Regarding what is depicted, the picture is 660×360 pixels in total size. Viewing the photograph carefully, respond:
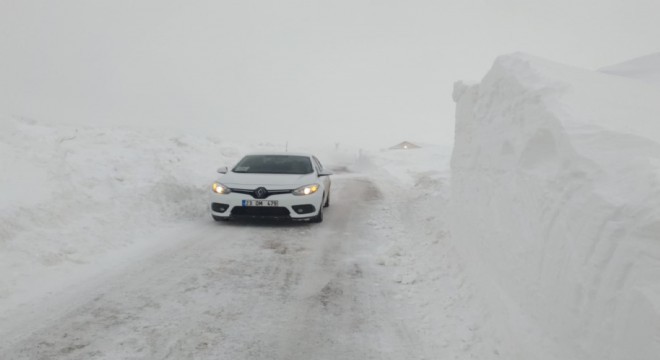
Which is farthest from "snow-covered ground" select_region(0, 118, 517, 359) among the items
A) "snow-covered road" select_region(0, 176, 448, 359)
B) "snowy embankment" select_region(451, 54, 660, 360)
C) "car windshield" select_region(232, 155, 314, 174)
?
"car windshield" select_region(232, 155, 314, 174)

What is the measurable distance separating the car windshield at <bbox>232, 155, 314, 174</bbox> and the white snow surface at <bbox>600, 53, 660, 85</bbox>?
5.88 meters

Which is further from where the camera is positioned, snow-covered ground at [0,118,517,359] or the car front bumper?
the car front bumper

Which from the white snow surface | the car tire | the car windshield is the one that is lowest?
the car tire

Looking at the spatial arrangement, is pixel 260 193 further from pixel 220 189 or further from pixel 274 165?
pixel 274 165

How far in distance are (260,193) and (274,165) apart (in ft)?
5.12

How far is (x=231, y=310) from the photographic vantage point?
411 centimetres

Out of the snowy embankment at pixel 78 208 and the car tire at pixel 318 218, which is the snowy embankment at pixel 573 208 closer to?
the car tire at pixel 318 218

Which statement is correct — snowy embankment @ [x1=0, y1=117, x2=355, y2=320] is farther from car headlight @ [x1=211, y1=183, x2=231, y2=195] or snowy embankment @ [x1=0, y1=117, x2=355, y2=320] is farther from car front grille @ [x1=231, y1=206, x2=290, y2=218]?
car front grille @ [x1=231, y1=206, x2=290, y2=218]

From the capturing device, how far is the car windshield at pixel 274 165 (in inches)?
355

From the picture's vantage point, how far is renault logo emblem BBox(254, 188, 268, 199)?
779 cm

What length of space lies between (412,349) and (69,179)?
715 centimetres

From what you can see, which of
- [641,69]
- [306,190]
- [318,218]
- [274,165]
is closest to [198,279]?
[306,190]

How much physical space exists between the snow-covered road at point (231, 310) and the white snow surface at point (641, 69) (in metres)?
4.65

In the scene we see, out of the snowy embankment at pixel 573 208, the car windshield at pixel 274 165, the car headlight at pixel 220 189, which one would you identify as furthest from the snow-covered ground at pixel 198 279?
the car windshield at pixel 274 165
